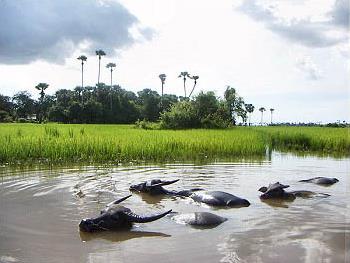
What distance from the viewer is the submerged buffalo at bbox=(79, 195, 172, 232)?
5391 millimetres

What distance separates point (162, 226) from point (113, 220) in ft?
2.02

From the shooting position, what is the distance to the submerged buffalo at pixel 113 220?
17.7ft

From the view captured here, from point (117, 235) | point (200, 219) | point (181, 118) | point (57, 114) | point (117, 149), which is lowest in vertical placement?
point (117, 235)

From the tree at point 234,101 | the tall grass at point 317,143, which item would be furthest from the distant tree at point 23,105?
the tall grass at point 317,143

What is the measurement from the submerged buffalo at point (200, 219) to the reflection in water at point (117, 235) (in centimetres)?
55

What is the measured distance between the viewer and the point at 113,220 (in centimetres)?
554

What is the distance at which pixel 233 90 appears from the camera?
52.7 metres

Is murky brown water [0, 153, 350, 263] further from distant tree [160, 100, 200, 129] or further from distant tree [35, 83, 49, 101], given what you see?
distant tree [35, 83, 49, 101]

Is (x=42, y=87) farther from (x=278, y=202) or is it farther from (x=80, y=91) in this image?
(x=278, y=202)

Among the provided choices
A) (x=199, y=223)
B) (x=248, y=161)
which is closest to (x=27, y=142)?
(x=248, y=161)

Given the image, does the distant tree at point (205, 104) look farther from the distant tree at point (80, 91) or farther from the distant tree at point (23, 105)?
the distant tree at point (23, 105)

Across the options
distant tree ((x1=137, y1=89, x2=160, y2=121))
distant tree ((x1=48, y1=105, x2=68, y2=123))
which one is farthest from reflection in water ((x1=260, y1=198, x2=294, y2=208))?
distant tree ((x1=137, y1=89, x2=160, y2=121))

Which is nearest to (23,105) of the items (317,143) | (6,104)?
(6,104)

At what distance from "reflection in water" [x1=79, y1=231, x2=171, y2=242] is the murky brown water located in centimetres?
1
